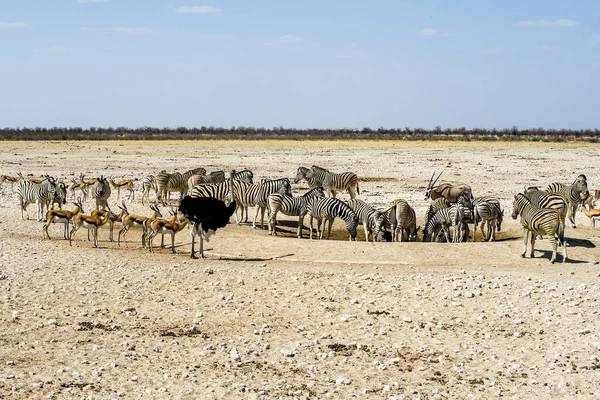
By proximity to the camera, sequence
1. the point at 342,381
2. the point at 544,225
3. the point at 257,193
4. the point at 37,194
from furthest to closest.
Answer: the point at 257,193 → the point at 37,194 → the point at 544,225 → the point at 342,381

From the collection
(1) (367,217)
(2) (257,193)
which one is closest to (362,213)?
(1) (367,217)

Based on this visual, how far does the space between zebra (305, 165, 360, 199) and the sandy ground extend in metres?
7.11

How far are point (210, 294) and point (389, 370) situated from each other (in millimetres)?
3674

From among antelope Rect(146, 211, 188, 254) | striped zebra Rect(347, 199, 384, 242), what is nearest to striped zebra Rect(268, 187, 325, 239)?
striped zebra Rect(347, 199, 384, 242)

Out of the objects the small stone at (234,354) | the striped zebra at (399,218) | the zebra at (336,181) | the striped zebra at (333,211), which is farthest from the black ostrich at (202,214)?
the zebra at (336,181)

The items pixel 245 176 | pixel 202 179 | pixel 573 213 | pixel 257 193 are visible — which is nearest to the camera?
pixel 257 193

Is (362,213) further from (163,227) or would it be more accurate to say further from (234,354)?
(234,354)

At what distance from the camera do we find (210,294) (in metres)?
11.7

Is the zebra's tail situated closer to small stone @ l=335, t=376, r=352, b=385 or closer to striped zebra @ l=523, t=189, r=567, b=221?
striped zebra @ l=523, t=189, r=567, b=221

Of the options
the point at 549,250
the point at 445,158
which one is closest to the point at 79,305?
the point at 549,250

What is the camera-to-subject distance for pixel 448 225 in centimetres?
1764

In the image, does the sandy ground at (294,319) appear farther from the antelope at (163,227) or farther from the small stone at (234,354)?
the antelope at (163,227)

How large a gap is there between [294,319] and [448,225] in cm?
776

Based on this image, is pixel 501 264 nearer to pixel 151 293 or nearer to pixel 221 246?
pixel 221 246
